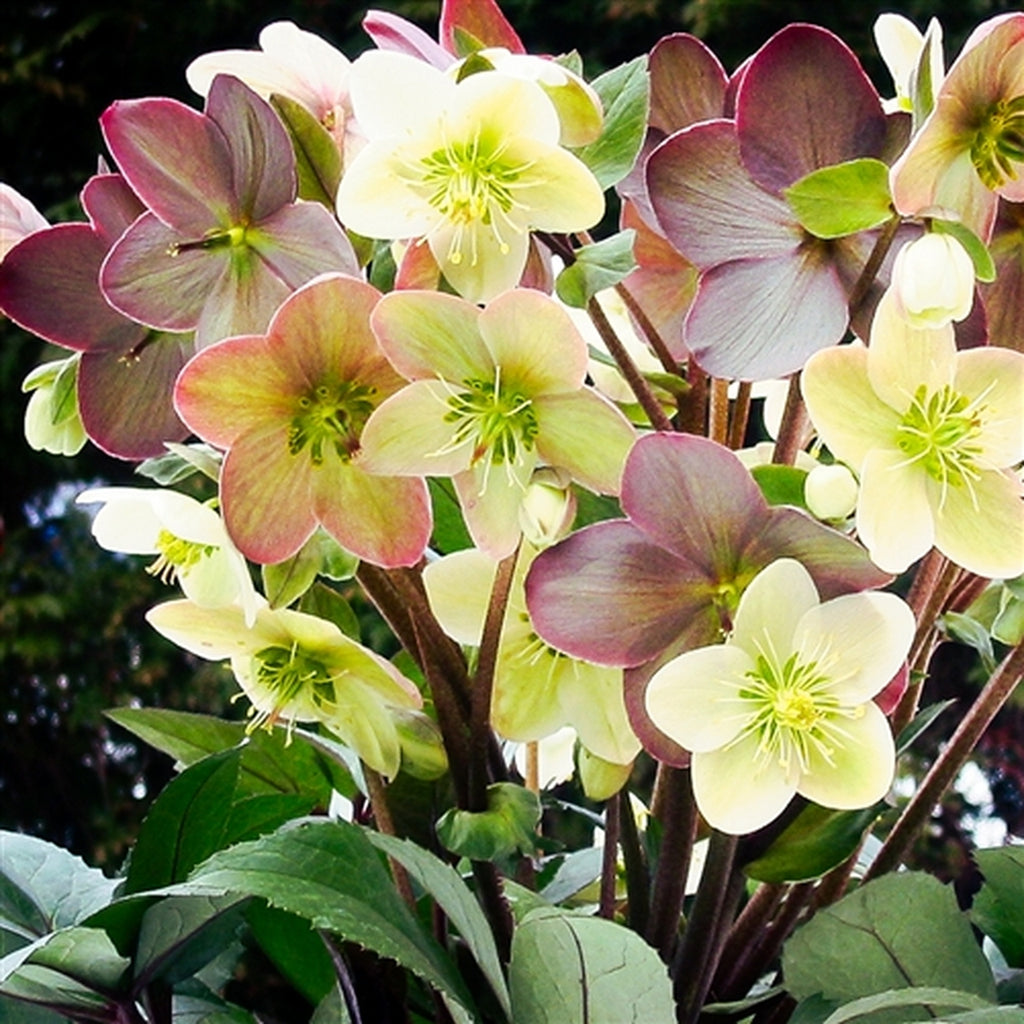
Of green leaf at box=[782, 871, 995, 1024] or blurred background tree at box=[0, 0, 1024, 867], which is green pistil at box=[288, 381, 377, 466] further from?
blurred background tree at box=[0, 0, 1024, 867]

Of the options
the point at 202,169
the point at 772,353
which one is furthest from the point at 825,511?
the point at 202,169

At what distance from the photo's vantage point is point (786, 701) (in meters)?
0.32

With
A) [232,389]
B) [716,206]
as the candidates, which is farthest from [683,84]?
[232,389]

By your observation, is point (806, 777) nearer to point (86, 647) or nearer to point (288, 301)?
point (288, 301)

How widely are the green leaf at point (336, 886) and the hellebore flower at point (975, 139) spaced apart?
0.18 metres

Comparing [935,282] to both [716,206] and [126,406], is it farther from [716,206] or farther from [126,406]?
[126,406]

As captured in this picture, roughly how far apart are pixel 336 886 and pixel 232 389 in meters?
0.11

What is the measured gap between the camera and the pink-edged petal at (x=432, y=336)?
309 mm

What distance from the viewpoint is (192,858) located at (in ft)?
1.22

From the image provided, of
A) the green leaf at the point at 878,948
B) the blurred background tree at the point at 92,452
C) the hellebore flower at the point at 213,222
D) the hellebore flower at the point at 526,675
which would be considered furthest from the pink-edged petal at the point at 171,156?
the blurred background tree at the point at 92,452

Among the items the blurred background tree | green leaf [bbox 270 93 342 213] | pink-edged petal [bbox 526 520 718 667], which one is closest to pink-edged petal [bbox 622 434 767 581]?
pink-edged petal [bbox 526 520 718 667]

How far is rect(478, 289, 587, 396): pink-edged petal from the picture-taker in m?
0.31

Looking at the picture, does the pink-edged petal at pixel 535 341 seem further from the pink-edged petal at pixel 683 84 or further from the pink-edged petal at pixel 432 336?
the pink-edged petal at pixel 683 84

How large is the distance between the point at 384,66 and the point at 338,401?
0.08m
